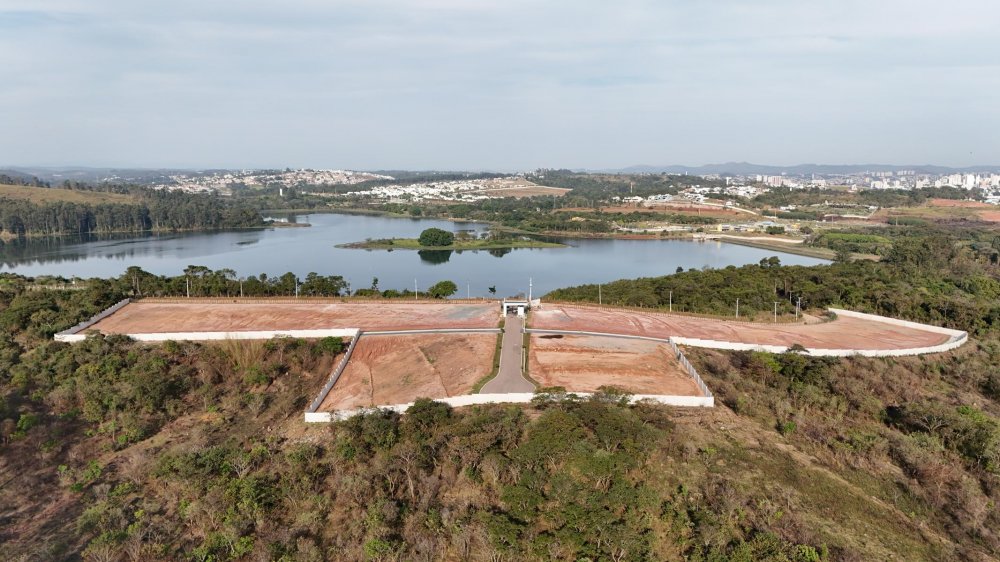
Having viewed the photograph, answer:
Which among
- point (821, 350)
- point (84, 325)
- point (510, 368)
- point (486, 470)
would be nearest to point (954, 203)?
point (821, 350)

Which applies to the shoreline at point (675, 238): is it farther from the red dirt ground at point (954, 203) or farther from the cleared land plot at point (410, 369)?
the red dirt ground at point (954, 203)

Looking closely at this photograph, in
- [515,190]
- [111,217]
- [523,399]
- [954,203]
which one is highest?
[515,190]

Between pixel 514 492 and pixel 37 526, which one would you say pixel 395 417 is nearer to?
pixel 514 492

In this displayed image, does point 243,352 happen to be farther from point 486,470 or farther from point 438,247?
point 438,247

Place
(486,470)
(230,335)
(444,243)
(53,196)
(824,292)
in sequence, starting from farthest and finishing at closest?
(53,196)
(444,243)
(824,292)
(230,335)
(486,470)

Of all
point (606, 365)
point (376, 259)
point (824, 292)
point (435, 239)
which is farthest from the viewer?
point (435, 239)
